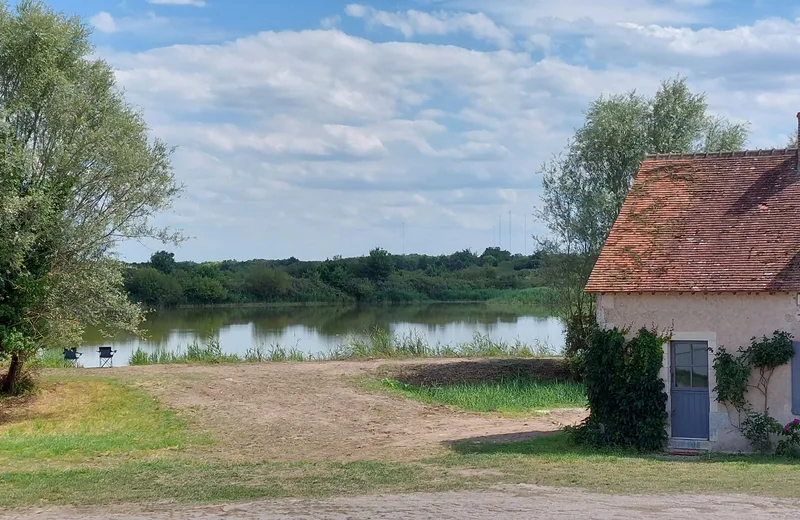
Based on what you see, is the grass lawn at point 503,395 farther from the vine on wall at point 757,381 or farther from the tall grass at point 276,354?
the vine on wall at point 757,381

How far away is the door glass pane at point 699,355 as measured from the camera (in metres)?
15.8

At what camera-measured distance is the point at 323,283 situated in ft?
234

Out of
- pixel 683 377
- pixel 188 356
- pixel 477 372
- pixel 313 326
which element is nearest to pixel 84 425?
pixel 188 356

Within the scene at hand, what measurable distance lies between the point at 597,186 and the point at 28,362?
674 inches

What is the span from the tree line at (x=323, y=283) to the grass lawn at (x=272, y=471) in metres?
41.2

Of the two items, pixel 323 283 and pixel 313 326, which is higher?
pixel 323 283

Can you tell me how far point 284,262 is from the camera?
9325 cm

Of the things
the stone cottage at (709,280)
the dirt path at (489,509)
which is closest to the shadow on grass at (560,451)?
the stone cottage at (709,280)

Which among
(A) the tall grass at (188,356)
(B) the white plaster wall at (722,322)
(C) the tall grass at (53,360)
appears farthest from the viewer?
(A) the tall grass at (188,356)

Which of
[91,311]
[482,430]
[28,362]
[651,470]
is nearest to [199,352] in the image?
[28,362]

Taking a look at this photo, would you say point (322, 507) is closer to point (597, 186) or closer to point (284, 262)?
point (597, 186)

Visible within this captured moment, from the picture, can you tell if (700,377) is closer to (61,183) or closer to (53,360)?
(61,183)

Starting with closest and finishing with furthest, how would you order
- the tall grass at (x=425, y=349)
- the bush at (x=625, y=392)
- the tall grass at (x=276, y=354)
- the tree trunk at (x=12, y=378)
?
the bush at (x=625, y=392) < the tree trunk at (x=12, y=378) < the tall grass at (x=276, y=354) < the tall grass at (x=425, y=349)

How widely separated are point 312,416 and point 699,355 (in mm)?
8861
